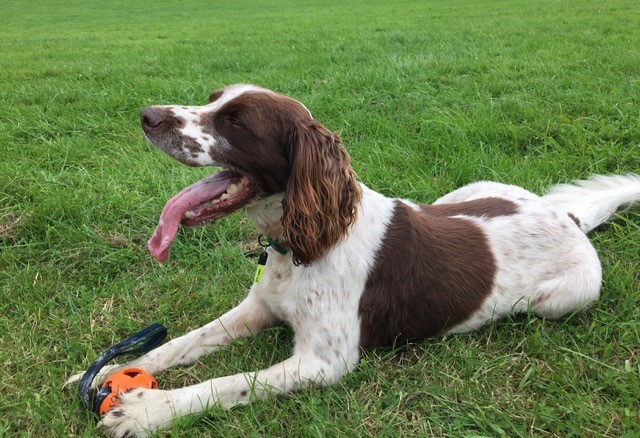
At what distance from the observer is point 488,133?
15.4 ft

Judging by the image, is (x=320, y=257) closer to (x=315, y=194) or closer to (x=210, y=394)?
(x=315, y=194)

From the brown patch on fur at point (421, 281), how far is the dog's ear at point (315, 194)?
0.30 metres

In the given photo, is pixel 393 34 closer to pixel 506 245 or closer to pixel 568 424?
pixel 506 245

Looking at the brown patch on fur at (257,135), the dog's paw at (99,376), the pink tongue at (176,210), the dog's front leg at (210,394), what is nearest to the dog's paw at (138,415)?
the dog's front leg at (210,394)

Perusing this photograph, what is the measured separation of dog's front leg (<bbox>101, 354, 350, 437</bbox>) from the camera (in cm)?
218

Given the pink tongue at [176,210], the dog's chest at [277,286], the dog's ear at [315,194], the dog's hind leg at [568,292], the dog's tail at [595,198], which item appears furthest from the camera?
the dog's tail at [595,198]

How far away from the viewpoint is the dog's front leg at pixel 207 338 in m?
2.59

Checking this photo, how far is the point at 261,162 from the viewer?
2.42 meters

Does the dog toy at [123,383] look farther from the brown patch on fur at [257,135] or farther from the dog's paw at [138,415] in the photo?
the brown patch on fur at [257,135]

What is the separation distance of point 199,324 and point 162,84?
4.50 m

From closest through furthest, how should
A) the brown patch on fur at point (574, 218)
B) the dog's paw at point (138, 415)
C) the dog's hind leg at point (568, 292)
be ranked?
the dog's paw at point (138, 415) → the dog's hind leg at point (568, 292) → the brown patch on fur at point (574, 218)

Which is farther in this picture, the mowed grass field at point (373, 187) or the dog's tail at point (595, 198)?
the dog's tail at point (595, 198)

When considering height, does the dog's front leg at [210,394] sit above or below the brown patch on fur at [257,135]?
below

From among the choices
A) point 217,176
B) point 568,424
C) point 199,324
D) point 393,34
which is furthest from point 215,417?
point 393,34
